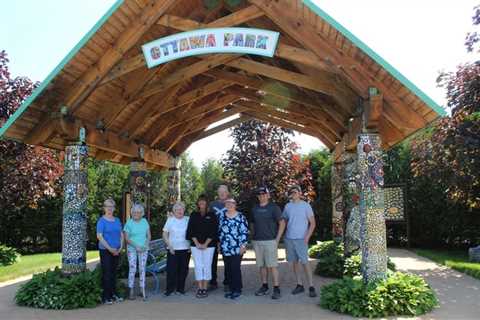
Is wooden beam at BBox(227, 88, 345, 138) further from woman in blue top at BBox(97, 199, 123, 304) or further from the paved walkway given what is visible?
woman in blue top at BBox(97, 199, 123, 304)

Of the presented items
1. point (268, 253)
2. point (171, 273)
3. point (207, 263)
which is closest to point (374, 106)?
point (268, 253)

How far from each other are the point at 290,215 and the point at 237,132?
9545mm

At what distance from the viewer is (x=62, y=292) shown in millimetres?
6520

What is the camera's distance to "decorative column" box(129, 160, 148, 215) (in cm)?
1082

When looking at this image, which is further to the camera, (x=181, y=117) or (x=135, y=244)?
(x=181, y=117)

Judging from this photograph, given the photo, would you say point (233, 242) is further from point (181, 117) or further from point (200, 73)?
point (181, 117)

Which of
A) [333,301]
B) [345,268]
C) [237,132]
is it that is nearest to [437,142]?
[345,268]

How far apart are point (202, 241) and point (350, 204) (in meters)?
4.50

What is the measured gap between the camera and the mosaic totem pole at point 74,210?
7.10 meters

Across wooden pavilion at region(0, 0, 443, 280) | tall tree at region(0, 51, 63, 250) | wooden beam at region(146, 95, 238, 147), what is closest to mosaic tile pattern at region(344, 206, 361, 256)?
wooden pavilion at region(0, 0, 443, 280)

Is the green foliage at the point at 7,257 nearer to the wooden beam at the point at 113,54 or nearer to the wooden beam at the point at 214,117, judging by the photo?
the wooden beam at the point at 214,117

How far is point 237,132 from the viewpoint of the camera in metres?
16.6

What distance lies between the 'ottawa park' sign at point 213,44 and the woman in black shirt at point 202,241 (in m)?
2.36

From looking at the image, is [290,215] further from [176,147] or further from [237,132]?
[237,132]
